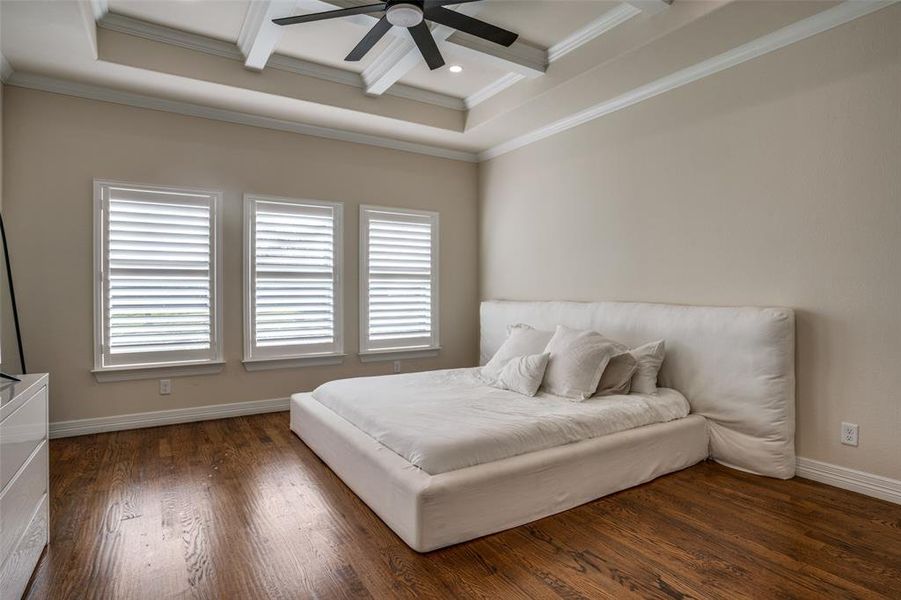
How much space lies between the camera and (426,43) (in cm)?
300

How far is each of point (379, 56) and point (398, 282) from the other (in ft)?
7.30

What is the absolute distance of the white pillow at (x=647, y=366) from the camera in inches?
134

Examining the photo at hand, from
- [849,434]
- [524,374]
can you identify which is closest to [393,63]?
[524,374]

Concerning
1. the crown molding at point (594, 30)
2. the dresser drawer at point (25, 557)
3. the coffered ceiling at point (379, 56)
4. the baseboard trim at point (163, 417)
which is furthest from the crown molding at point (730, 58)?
the dresser drawer at point (25, 557)

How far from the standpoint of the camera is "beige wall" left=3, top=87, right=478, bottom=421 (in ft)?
12.2

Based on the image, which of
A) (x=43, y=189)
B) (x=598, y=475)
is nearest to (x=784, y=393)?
(x=598, y=475)

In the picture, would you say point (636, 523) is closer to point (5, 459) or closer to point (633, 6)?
point (5, 459)

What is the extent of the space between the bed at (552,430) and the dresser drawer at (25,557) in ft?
4.42

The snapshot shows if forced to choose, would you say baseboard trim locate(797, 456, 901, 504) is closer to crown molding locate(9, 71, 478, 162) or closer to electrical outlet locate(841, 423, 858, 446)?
electrical outlet locate(841, 423, 858, 446)

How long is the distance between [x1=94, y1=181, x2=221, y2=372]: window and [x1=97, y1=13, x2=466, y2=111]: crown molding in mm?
1150

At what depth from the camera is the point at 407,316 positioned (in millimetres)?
5363

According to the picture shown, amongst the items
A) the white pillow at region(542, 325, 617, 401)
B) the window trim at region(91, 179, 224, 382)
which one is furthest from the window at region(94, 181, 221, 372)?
the white pillow at region(542, 325, 617, 401)

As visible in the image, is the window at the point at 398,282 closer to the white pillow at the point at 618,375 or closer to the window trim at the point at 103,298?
the window trim at the point at 103,298

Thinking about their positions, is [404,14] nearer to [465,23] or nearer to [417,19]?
[417,19]
